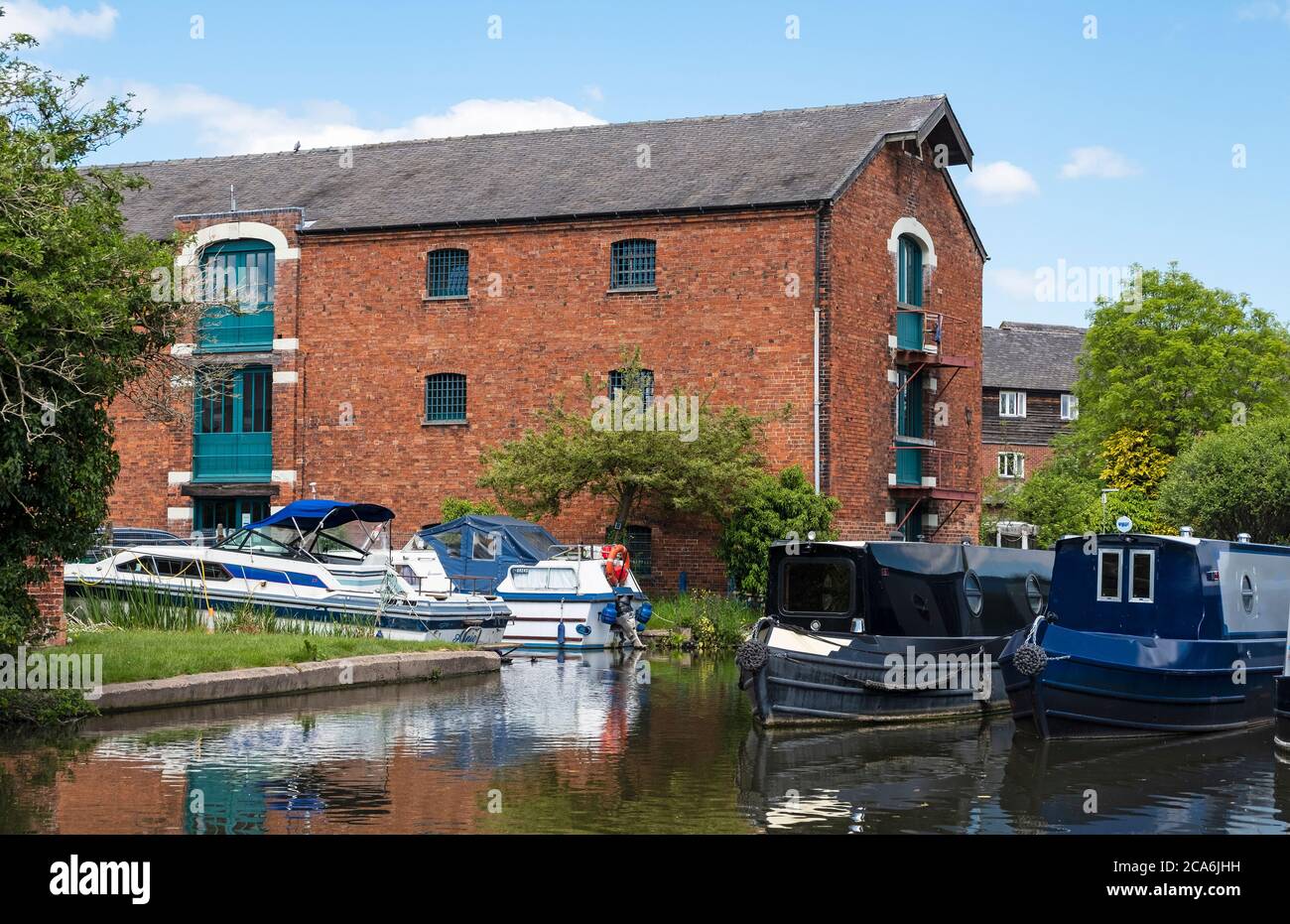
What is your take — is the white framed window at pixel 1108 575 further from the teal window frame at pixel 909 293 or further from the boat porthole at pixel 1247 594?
the teal window frame at pixel 909 293

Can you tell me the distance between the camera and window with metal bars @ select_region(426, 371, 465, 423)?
36031 millimetres

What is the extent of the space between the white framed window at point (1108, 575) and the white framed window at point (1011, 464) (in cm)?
4782

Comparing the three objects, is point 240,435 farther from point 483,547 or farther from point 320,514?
point 320,514

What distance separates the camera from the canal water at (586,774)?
39.5 feet

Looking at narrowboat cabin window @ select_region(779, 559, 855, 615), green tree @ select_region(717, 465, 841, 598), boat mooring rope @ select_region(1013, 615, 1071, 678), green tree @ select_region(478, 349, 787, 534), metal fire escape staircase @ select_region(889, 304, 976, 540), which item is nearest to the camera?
boat mooring rope @ select_region(1013, 615, 1071, 678)

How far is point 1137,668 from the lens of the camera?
17.8m

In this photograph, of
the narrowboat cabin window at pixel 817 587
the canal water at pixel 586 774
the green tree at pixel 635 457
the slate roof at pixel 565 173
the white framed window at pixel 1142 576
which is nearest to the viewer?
the canal water at pixel 586 774

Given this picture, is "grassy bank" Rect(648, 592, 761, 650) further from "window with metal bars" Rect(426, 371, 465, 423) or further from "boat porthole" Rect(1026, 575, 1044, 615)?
"boat porthole" Rect(1026, 575, 1044, 615)

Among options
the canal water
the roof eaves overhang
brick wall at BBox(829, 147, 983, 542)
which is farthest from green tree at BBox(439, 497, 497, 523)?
the canal water

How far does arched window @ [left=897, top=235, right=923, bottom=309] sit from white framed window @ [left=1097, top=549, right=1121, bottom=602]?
57.5 ft

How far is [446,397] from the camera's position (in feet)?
119

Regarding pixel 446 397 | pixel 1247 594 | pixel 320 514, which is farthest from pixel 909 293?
pixel 1247 594

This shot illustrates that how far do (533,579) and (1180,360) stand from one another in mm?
30840

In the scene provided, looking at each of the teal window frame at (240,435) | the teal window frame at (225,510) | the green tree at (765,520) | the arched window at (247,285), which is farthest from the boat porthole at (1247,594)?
the arched window at (247,285)
